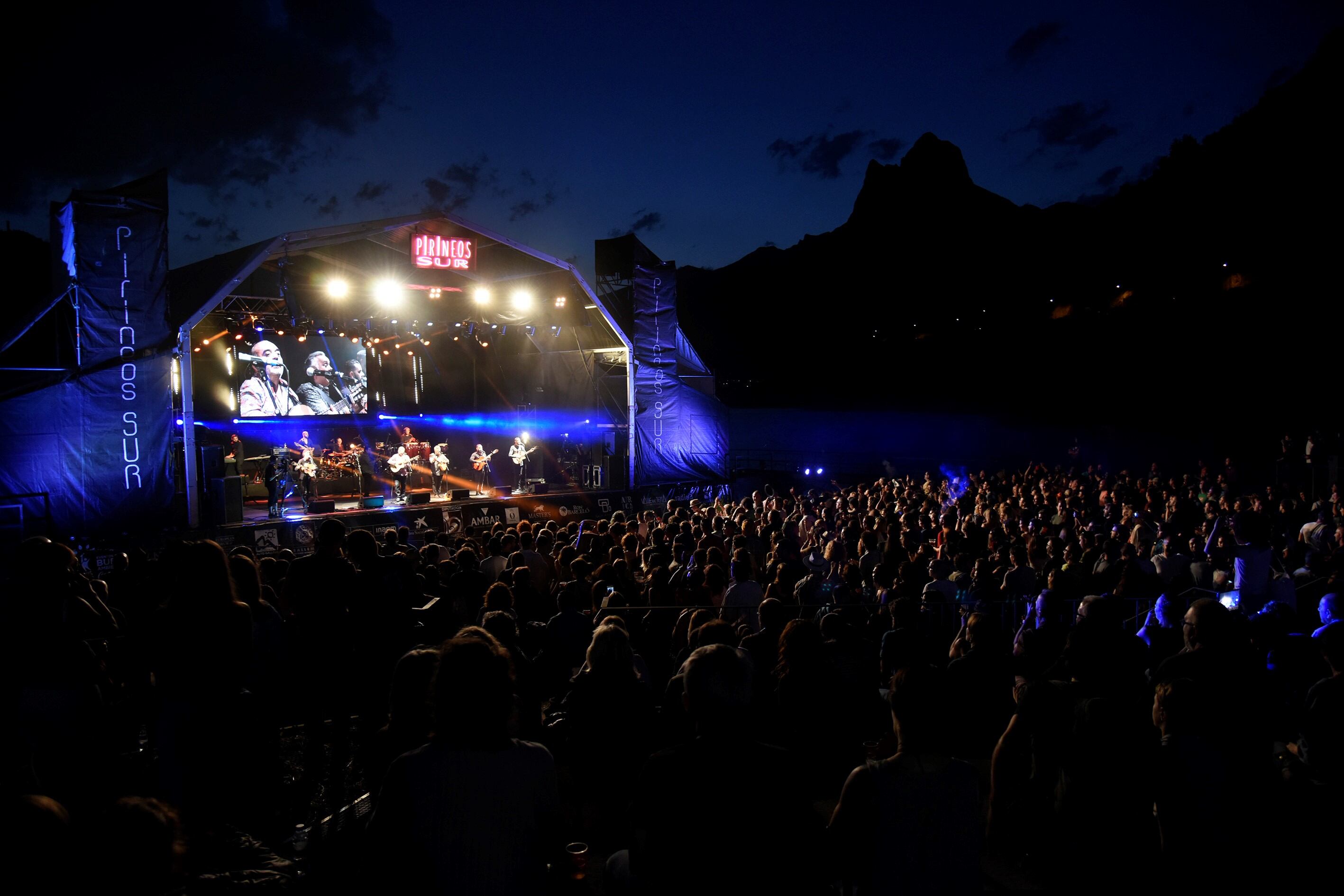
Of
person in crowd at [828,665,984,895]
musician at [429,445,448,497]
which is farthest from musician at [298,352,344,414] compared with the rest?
person in crowd at [828,665,984,895]

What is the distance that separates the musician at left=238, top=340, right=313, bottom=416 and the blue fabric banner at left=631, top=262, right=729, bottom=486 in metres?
8.41

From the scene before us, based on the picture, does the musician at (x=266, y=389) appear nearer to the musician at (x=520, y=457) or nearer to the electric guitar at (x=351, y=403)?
the electric guitar at (x=351, y=403)

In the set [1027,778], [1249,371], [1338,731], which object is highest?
[1249,371]

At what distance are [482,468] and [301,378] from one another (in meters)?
4.92

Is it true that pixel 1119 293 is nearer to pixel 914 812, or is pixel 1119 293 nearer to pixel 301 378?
pixel 301 378

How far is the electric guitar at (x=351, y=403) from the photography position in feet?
65.5

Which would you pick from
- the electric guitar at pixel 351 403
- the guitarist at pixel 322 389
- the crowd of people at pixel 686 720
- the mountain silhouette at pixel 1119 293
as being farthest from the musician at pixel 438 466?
the mountain silhouette at pixel 1119 293

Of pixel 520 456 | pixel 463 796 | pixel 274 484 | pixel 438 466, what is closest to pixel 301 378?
pixel 438 466

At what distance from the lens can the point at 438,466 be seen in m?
18.8

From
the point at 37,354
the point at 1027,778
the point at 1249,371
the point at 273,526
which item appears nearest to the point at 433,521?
the point at 273,526

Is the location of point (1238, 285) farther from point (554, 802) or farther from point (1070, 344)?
point (554, 802)

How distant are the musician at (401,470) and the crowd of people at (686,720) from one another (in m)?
10.3

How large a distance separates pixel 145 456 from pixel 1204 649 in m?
14.2

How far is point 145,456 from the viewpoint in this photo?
1255 centimetres
